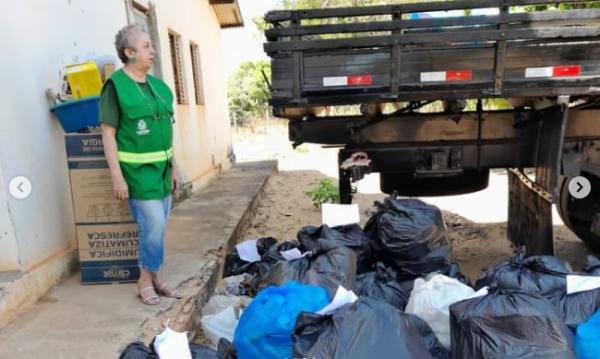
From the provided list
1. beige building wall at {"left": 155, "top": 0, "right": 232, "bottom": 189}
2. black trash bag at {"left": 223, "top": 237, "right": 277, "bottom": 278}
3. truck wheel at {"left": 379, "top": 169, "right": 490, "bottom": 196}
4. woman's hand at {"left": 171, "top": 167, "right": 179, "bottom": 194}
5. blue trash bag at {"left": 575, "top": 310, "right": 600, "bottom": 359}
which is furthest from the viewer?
beige building wall at {"left": 155, "top": 0, "right": 232, "bottom": 189}

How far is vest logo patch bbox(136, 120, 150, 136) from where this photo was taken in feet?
9.44

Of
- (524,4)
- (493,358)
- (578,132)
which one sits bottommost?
(493,358)

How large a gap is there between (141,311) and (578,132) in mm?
3284

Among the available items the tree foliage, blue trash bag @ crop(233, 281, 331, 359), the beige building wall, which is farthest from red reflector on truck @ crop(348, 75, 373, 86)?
the tree foliage

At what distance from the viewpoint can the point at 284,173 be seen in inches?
467

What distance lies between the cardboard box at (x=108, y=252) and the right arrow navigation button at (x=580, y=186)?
3264mm

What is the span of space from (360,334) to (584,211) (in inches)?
128

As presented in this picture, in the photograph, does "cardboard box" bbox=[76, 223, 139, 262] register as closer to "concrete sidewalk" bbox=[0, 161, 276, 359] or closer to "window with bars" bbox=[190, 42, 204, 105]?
"concrete sidewalk" bbox=[0, 161, 276, 359]

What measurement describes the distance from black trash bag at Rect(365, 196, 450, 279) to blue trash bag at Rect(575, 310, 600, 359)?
3.47ft

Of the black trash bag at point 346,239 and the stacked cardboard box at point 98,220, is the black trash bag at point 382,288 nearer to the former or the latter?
the black trash bag at point 346,239

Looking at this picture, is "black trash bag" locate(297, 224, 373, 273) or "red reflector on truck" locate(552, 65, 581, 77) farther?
"red reflector on truck" locate(552, 65, 581, 77)

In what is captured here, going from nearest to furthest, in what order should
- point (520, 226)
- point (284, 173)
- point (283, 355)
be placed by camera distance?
point (283, 355)
point (520, 226)
point (284, 173)

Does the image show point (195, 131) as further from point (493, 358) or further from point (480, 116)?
point (493, 358)

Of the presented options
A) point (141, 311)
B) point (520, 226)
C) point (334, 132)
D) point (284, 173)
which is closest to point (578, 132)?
point (520, 226)
